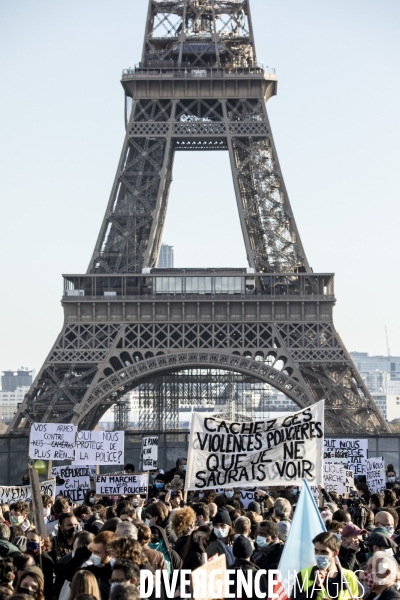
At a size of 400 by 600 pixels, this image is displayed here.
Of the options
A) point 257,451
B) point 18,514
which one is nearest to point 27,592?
point 257,451

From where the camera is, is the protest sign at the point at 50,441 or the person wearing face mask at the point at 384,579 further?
the protest sign at the point at 50,441

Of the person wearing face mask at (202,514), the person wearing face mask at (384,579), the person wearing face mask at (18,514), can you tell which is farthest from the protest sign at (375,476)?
the person wearing face mask at (384,579)

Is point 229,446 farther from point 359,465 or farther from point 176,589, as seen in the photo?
point 359,465

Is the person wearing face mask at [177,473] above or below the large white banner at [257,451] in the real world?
above

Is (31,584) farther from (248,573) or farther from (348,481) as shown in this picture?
(348,481)

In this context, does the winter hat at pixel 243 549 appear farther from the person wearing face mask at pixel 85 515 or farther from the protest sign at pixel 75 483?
the protest sign at pixel 75 483

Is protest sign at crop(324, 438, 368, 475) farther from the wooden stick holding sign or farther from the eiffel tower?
the eiffel tower

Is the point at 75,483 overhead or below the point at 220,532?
overhead

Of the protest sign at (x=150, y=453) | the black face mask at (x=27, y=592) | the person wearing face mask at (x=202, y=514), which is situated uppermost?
the protest sign at (x=150, y=453)
